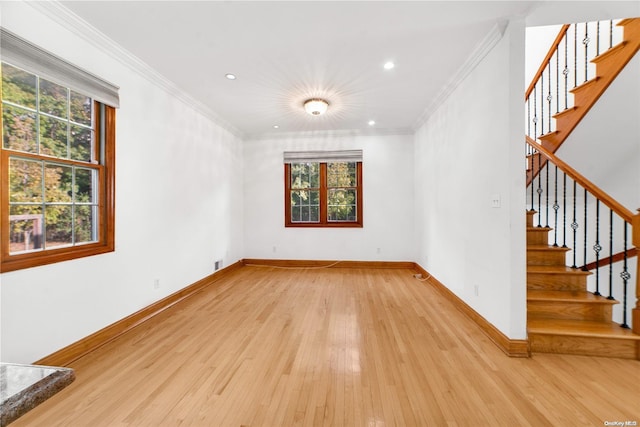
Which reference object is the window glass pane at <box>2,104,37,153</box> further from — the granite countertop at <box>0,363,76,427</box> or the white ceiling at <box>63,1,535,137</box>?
the granite countertop at <box>0,363,76,427</box>

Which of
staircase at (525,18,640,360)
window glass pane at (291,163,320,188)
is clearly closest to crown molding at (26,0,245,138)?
window glass pane at (291,163,320,188)

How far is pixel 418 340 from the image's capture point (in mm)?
2312

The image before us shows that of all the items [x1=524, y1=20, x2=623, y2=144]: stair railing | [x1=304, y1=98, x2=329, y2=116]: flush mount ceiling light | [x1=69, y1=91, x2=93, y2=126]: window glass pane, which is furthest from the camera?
[x1=304, y1=98, x2=329, y2=116]: flush mount ceiling light

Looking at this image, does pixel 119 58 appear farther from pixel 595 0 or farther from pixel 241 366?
pixel 595 0

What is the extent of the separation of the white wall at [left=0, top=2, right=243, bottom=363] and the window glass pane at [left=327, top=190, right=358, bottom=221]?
2.11 metres

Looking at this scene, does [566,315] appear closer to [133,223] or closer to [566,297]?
[566,297]

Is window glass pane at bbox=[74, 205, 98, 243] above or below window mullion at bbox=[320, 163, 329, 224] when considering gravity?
below

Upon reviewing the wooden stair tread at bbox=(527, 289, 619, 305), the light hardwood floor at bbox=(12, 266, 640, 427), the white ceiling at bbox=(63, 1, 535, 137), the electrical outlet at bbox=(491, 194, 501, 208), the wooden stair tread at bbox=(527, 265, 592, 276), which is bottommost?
the light hardwood floor at bbox=(12, 266, 640, 427)

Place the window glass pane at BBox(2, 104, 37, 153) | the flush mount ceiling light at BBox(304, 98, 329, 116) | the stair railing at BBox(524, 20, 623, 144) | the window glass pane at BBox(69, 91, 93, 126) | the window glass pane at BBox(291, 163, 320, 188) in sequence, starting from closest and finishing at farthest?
the window glass pane at BBox(2, 104, 37, 153) < the window glass pane at BBox(69, 91, 93, 126) < the stair railing at BBox(524, 20, 623, 144) < the flush mount ceiling light at BBox(304, 98, 329, 116) < the window glass pane at BBox(291, 163, 320, 188)

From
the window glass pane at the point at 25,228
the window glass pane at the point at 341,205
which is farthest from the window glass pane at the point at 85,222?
the window glass pane at the point at 341,205

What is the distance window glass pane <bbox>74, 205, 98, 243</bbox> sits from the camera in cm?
222

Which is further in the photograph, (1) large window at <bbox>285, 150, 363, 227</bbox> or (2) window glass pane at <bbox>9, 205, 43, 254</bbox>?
(1) large window at <bbox>285, 150, 363, 227</bbox>

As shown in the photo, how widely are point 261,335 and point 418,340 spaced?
1.45 metres

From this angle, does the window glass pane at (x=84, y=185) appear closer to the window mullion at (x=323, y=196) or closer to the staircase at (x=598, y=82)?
the window mullion at (x=323, y=196)
